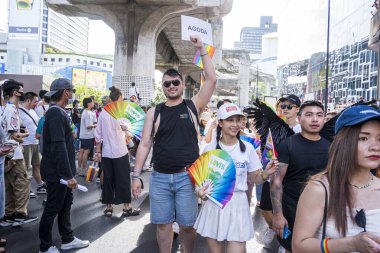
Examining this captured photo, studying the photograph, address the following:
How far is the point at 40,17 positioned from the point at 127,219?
486 ft

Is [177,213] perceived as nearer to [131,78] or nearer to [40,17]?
[131,78]

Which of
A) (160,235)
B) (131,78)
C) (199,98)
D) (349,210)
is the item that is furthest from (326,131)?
(131,78)

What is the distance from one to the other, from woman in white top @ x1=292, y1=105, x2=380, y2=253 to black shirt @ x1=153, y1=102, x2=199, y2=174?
79.7 inches

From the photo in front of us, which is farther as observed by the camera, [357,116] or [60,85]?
[60,85]

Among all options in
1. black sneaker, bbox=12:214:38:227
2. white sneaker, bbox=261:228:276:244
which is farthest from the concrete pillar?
white sneaker, bbox=261:228:276:244

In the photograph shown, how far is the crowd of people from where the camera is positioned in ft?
5.96

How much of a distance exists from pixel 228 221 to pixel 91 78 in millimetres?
115064

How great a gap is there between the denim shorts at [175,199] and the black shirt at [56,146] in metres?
1.23

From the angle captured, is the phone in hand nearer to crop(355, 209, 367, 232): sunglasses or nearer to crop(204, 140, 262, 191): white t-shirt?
crop(204, 140, 262, 191): white t-shirt

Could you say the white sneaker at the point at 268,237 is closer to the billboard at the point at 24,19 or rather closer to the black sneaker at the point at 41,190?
the black sneaker at the point at 41,190

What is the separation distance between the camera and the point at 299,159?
349cm

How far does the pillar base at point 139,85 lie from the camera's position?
1869cm

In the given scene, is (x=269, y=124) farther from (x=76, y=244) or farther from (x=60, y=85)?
(x=76, y=244)

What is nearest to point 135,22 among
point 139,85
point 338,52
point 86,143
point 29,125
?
point 139,85
